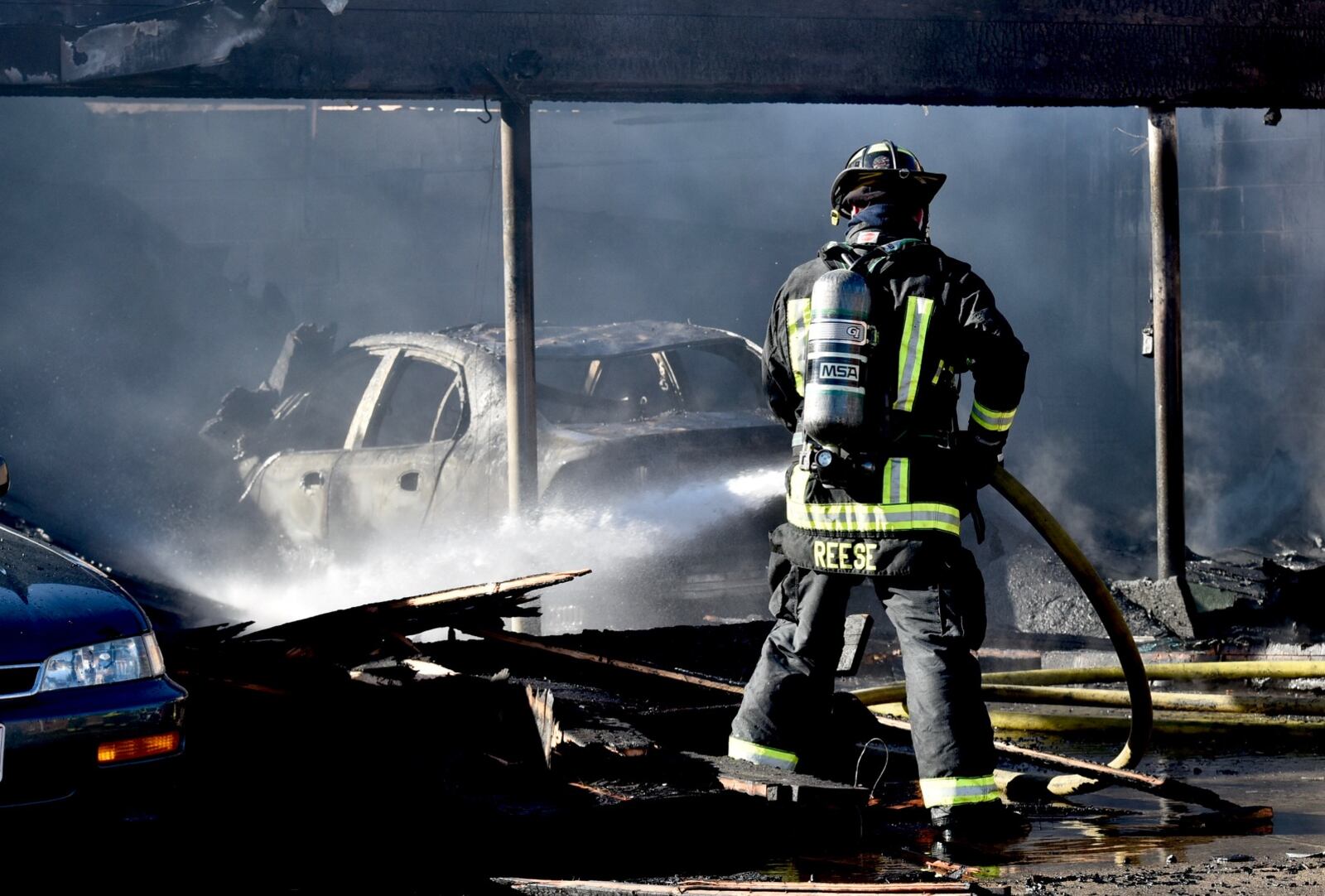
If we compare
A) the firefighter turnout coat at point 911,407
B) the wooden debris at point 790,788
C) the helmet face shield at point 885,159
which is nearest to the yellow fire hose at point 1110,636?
the firefighter turnout coat at point 911,407

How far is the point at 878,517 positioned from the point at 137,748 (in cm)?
193

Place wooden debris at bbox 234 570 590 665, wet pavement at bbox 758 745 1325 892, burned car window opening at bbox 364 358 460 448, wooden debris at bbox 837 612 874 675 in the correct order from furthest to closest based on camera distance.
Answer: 1. burned car window opening at bbox 364 358 460 448
2. wooden debris at bbox 837 612 874 675
3. wooden debris at bbox 234 570 590 665
4. wet pavement at bbox 758 745 1325 892

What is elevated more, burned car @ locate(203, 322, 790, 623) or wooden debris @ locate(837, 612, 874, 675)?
burned car @ locate(203, 322, 790, 623)

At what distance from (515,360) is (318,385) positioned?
7.83ft

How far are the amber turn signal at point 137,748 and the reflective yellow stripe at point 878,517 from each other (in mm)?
1740

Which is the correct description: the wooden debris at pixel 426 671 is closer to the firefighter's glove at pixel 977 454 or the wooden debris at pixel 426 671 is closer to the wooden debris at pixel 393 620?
the wooden debris at pixel 393 620

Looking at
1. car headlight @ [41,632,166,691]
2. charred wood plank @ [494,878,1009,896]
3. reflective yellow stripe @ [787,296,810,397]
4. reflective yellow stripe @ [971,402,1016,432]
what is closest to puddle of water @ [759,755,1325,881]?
charred wood plank @ [494,878,1009,896]

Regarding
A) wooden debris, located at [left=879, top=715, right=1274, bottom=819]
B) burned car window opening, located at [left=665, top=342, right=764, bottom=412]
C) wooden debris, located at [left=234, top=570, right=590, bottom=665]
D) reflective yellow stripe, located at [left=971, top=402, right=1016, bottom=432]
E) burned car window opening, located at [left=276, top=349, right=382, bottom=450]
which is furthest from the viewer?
burned car window opening, located at [left=276, top=349, right=382, bottom=450]

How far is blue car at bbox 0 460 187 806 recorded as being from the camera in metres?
3.44

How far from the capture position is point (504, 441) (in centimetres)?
768

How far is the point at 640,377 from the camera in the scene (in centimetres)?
854

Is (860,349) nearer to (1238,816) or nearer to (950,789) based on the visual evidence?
→ (950,789)

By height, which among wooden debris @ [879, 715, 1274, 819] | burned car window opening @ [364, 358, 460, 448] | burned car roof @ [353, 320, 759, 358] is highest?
burned car roof @ [353, 320, 759, 358]

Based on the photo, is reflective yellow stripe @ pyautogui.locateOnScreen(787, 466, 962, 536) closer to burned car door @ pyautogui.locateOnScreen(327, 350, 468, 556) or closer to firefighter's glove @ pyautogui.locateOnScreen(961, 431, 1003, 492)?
firefighter's glove @ pyautogui.locateOnScreen(961, 431, 1003, 492)
